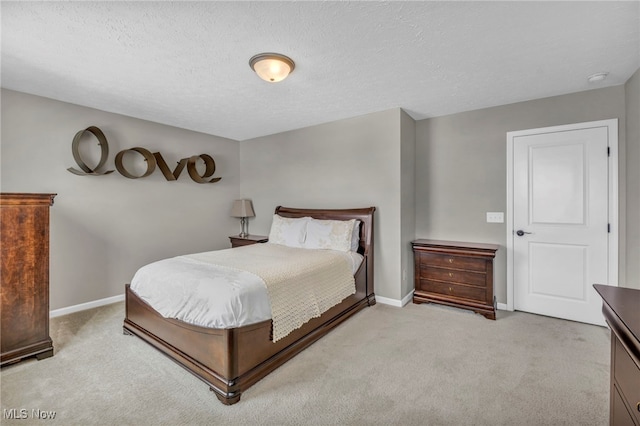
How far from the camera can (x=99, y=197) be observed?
3523 mm

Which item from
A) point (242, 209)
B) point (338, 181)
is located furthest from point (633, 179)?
point (242, 209)

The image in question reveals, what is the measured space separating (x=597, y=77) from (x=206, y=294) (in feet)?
12.3

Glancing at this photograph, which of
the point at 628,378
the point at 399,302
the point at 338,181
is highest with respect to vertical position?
the point at 338,181

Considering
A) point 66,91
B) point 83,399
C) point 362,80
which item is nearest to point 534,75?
point 362,80

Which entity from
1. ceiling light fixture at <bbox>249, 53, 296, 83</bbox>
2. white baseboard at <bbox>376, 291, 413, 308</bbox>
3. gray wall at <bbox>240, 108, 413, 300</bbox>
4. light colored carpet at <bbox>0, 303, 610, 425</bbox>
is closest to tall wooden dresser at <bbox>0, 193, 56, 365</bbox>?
light colored carpet at <bbox>0, 303, 610, 425</bbox>

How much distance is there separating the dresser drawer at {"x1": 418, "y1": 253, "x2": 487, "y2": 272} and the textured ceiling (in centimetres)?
175

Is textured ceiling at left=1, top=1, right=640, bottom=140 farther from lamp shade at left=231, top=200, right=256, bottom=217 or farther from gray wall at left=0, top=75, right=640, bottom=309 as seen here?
lamp shade at left=231, top=200, right=256, bottom=217

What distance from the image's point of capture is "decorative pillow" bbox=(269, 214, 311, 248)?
3729mm

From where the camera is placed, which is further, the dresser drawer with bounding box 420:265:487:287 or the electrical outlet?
the electrical outlet

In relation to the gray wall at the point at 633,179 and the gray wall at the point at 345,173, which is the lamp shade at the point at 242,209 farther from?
the gray wall at the point at 633,179

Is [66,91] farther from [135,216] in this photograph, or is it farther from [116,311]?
[116,311]

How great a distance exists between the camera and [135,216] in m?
3.86

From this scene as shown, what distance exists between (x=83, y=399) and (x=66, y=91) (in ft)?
9.33

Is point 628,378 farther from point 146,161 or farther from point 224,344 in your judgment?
point 146,161
